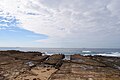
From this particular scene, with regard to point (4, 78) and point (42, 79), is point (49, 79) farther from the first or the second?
point (4, 78)

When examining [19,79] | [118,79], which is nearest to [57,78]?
[19,79]

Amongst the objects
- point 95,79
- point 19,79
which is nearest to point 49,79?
point 19,79

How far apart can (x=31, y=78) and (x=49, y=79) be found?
37.2 inches

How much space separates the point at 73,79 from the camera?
7.66 metres

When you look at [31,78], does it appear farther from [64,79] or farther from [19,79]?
[64,79]

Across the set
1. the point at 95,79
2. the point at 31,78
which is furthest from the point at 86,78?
the point at 31,78

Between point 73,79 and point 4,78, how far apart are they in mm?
3417

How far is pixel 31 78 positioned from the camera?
26.0 ft

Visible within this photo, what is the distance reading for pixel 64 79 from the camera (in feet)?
25.0

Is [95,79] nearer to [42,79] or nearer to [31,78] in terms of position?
[42,79]

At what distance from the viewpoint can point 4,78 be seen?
25.7ft

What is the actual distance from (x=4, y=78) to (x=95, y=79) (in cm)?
449

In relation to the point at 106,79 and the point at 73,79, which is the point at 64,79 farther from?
the point at 106,79

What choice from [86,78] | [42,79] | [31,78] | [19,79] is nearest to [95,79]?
[86,78]
